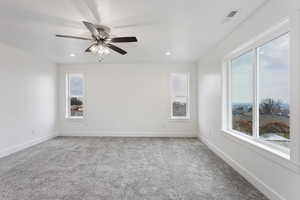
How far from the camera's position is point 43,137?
17.1 ft

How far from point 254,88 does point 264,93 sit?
0.19 metres

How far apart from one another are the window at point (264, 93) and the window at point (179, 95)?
2509 millimetres

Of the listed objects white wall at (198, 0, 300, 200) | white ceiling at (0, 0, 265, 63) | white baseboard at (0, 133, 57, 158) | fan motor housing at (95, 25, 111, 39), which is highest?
white ceiling at (0, 0, 265, 63)

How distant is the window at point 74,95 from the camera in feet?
20.0

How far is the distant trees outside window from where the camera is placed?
7.11 feet

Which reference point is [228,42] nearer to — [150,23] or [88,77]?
[150,23]

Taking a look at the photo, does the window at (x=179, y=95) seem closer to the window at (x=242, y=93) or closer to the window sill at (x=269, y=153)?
the window at (x=242, y=93)

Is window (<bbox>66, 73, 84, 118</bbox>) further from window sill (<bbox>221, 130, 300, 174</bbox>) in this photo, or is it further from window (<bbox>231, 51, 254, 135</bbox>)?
window sill (<bbox>221, 130, 300, 174</bbox>)

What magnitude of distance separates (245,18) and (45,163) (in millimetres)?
4639

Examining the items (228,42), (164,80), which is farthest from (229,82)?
(164,80)

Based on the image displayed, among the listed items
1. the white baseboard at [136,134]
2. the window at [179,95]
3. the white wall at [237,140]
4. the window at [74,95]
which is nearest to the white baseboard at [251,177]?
the white wall at [237,140]

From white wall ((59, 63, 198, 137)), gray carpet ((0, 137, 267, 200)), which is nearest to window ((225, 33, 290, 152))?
gray carpet ((0, 137, 267, 200))

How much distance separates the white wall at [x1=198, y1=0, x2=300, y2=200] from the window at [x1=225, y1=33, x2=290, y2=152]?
0.77 feet

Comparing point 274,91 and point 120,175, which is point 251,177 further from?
point 120,175
